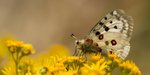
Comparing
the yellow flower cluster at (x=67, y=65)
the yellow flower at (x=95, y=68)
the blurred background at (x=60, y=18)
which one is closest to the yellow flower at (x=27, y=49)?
the yellow flower cluster at (x=67, y=65)

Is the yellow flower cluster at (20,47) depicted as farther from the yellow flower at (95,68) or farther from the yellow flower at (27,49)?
the yellow flower at (95,68)

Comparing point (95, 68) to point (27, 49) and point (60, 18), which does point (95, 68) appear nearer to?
point (27, 49)

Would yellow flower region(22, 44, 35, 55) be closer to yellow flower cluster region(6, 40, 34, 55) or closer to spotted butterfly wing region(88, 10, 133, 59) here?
yellow flower cluster region(6, 40, 34, 55)

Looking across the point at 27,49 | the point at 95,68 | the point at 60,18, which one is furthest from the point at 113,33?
the point at 60,18

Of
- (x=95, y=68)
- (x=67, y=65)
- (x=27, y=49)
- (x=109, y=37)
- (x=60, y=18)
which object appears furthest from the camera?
(x=60, y=18)

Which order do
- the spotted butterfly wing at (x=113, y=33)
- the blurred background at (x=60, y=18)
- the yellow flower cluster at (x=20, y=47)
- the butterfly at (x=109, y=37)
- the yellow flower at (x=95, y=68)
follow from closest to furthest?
the yellow flower at (x=95, y=68) < the yellow flower cluster at (x=20, y=47) < the butterfly at (x=109, y=37) < the spotted butterfly wing at (x=113, y=33) < the blurred background at (x=60, y=18)

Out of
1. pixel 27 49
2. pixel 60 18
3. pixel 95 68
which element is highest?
pixel 60 18

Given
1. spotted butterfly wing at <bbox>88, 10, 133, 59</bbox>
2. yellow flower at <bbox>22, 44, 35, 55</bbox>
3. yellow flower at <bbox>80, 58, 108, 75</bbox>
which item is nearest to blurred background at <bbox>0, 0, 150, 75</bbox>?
spotted butterfly wing at <bbox>88, 10, 133, 59</bbox>
